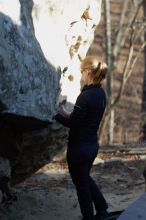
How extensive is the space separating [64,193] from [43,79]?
2.70 metres

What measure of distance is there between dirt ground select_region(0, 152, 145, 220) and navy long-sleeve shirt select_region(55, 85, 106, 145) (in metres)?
1.37

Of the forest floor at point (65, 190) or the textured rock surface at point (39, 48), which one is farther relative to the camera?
the forest floor at point (65, 190)

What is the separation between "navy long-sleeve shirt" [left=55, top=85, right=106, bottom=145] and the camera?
6.55m

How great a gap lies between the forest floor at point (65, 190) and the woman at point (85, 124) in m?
1.11

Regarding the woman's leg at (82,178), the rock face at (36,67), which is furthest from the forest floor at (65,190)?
the woman's leg at (82,178)

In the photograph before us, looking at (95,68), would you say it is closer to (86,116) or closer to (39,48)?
(86,116)

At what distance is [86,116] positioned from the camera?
21.7 ft

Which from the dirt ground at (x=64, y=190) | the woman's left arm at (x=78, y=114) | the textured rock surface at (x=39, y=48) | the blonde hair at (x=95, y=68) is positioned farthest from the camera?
the dirt ground at (x=64, y=190)

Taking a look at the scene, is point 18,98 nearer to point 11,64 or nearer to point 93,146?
point 11,64

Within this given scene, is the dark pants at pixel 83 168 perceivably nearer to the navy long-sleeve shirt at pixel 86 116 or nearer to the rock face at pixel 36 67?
the navy long-sleeve shirt at pixel 86 116

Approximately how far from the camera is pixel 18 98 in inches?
238

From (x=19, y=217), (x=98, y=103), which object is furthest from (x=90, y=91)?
(x=19, y=217)

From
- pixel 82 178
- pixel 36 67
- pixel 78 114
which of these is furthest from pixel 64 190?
pixel 36 67

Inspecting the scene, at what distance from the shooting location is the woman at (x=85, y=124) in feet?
21.6
